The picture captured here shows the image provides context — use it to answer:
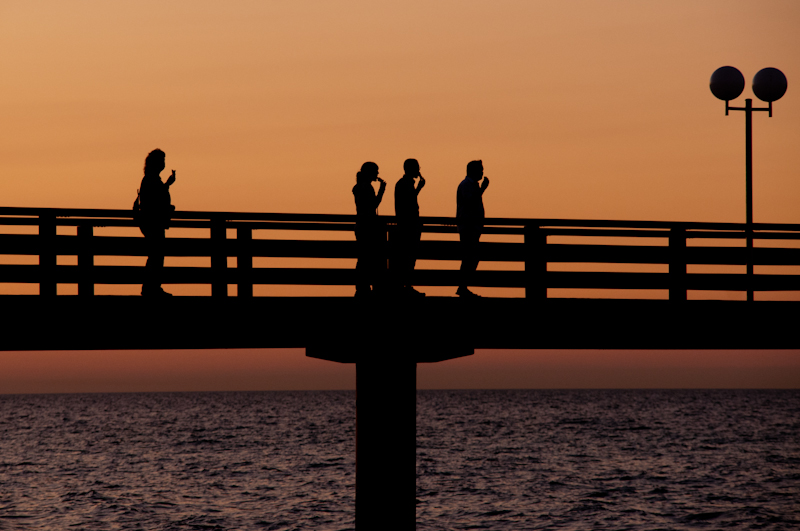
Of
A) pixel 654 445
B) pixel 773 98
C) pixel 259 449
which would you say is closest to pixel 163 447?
pixel 259 449

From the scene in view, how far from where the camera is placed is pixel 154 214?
9422mm

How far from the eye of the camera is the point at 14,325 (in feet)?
28.7

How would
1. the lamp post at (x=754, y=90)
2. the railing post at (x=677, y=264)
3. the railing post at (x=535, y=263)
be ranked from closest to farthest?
the railing post at (x=535, y=263) < the railing post at (x=677, y=264) < the lamp post at (x=754, y=90)

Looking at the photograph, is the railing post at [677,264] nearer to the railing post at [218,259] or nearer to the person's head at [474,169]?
the person's head at [474,169]

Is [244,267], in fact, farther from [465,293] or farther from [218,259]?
[465,293]

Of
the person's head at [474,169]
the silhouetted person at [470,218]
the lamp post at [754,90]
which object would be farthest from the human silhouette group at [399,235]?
the lamp post at [754,90]

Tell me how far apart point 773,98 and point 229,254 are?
29.5 feet

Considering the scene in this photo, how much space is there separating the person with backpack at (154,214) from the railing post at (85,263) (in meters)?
0.54

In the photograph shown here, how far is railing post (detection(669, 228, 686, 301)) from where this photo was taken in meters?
10.2

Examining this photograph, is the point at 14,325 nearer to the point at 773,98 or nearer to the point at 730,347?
the point at 730,347

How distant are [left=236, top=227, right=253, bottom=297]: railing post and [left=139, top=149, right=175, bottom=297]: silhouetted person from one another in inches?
30.1

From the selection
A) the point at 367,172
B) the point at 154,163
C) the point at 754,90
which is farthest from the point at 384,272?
the point at 754,90

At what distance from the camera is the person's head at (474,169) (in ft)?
34.4

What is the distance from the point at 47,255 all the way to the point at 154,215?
3.81 feet
